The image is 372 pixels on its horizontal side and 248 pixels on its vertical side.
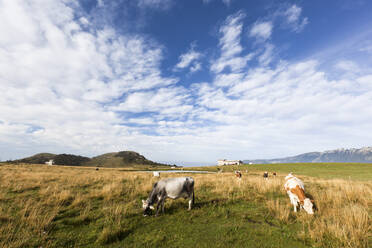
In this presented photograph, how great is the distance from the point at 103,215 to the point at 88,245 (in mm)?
2816

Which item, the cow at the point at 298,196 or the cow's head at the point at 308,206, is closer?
the cow's head at the point at 308,206

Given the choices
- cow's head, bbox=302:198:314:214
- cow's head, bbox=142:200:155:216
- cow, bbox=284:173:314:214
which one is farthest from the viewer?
cow's head, bbox=142:200:155:216

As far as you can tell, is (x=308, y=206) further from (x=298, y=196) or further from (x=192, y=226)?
(x=192, y=226)

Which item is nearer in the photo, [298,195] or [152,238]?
[152,238]

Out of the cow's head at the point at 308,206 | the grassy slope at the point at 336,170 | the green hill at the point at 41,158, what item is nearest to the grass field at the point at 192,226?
the cow's head at the point at 308,206

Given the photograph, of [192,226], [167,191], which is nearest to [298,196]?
[192,226]

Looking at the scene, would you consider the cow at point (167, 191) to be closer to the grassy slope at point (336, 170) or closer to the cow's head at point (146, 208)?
the cow's head at point (146, 208)

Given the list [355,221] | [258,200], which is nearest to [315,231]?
[355,221]

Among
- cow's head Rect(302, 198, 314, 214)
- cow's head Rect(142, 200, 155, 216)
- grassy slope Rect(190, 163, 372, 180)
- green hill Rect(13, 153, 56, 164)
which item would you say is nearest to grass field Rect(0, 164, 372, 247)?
cow's head Rect(302, 198, 314, 214)

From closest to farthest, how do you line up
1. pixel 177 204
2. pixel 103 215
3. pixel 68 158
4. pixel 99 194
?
pixel 103 215, pixel 177 204, pixel 99 194, pixel 68 158

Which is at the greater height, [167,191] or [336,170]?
[167,191]

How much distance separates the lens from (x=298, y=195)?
8484 millimetres

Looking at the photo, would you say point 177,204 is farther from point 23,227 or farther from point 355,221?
point 355,221

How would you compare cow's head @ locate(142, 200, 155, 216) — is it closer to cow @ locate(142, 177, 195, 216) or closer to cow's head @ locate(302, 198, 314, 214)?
cow @ locate(142, 177, 195, 216)
